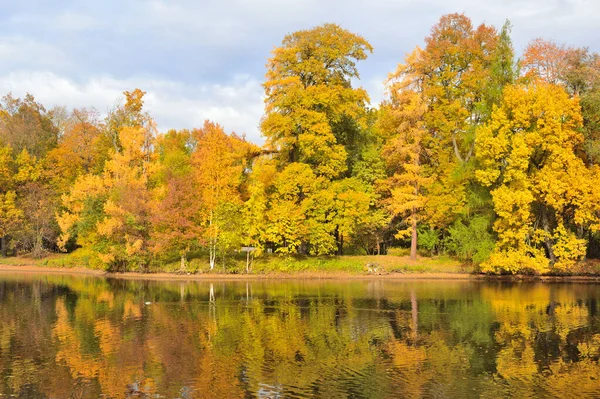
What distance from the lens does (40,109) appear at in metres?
69.8

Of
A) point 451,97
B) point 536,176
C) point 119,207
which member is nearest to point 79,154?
point 119,207

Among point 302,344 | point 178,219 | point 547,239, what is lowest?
point 302,344

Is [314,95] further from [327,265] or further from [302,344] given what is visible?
[302,344]

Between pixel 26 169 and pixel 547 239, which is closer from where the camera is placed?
pixel 547 239

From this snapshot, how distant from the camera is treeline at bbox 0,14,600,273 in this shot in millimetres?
43281

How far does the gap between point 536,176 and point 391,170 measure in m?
14.6

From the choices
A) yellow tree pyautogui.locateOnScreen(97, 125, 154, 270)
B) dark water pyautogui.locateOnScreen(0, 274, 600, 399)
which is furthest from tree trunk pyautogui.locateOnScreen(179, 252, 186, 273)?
dark water pyautogui.locateOnScreen(0, 274, 600, 399)

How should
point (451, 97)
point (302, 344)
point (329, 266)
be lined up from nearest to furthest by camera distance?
point (302, 344)
point (329, 266)
point (451, 97)

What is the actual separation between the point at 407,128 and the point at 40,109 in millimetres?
46283

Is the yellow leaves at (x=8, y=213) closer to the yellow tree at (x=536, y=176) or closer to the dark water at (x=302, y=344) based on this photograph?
the dark water at (x=302, y=344)

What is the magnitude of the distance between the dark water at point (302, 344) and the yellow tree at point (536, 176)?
6.95m

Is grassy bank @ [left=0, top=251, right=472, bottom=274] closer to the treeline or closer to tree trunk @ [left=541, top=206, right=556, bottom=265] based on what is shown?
the treeline

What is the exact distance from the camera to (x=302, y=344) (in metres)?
21.7

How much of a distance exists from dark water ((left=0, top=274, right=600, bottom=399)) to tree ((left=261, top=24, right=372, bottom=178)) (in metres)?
15.6
